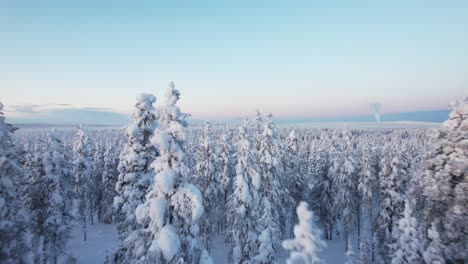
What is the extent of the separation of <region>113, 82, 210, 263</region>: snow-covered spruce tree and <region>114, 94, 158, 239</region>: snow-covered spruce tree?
3.86 metres

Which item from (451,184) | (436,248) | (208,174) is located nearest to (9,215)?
(436,248)

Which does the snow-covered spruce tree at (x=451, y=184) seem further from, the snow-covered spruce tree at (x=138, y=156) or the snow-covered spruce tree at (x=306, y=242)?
the snow-covered spruce tree at (x=138, y=156)

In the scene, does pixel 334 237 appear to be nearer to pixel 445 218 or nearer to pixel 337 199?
pixel 337 199

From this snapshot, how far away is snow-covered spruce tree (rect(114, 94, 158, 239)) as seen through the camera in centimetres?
1619

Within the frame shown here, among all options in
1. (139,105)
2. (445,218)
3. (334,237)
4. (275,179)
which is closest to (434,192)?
(445,218)

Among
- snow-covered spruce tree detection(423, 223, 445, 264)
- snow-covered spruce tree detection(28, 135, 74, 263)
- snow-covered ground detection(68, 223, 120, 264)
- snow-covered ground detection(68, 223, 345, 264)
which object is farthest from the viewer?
snow-covered ground detection(68, 223, 120, 264)

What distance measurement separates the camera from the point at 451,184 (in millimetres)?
13203

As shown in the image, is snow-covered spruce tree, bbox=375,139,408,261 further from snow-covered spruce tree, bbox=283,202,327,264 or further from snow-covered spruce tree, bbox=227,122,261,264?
snow-covered spruce tree, bbox=283,202,327,264

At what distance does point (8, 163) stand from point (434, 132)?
61.5 feet

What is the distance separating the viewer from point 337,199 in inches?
1585

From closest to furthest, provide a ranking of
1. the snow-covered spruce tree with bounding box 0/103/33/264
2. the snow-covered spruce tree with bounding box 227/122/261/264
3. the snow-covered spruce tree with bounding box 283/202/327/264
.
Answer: the snow-covered spruce tree with bounding box 283/202/327/264, the snow-covered spruce tree with bounding box 0/103/33/264, the snow-covered spruce tree with bounding box 227/122/261/264

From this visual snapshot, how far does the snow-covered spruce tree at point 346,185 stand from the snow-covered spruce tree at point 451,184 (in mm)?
24743

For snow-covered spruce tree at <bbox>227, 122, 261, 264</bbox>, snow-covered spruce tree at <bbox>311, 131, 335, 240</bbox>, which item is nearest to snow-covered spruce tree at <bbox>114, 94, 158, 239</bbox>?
snow-covered spruce tree at <bbox>227, 122, 261, 264</bbox>

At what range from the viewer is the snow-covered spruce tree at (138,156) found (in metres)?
16.2
